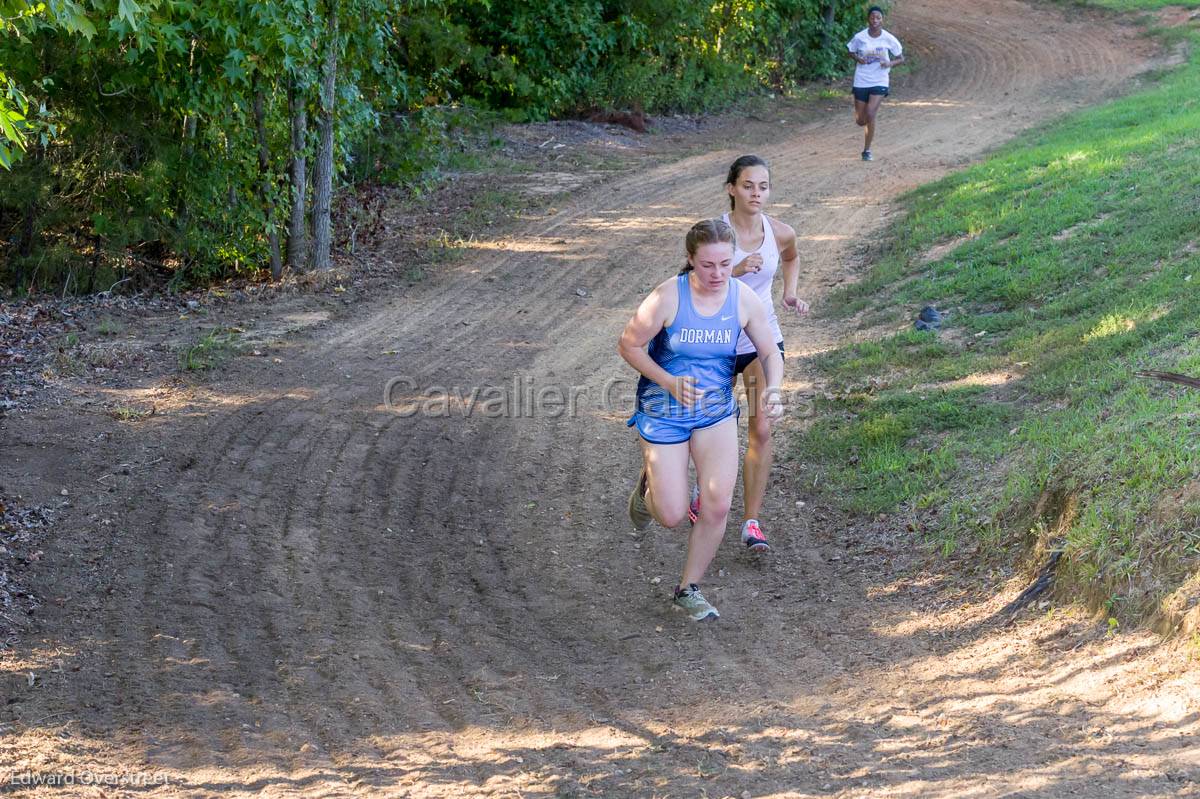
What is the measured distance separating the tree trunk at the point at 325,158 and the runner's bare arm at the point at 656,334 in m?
6.66

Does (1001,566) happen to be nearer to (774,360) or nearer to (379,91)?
(774,360)

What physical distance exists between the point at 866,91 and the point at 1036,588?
38.8 feet

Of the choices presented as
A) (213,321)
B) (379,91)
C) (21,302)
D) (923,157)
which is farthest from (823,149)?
(21,302)

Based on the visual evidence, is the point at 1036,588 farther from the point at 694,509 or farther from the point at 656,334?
the point at 656,334

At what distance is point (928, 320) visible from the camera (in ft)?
29.8

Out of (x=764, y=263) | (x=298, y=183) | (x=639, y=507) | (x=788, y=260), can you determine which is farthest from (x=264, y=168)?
(x=639, y=507)

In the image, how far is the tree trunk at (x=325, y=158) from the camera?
1073 centimetres

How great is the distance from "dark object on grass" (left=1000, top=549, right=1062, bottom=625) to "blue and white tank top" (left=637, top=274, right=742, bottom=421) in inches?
60.2

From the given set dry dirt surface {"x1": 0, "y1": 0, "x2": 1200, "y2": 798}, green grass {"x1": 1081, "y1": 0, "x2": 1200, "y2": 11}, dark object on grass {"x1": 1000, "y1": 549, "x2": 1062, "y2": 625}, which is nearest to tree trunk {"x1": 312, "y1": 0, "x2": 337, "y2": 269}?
dry dirt surface {"x1": 0, "y1": 0, "x2": 1200, "y2": 798}

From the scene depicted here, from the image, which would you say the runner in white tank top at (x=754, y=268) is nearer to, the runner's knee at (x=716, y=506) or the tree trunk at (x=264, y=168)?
the runner's knee at (x=716, y=506)

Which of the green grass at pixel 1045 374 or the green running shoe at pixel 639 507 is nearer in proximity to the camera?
the green grass at pixel 1045 374

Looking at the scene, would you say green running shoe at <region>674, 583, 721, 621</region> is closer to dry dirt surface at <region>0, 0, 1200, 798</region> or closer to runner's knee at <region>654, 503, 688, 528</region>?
dry dirt surface at <region>0, 0, 1200, 798</region>

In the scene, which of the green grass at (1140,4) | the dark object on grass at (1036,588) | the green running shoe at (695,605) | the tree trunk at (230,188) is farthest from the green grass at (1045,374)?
the green grass at (1140,4)
